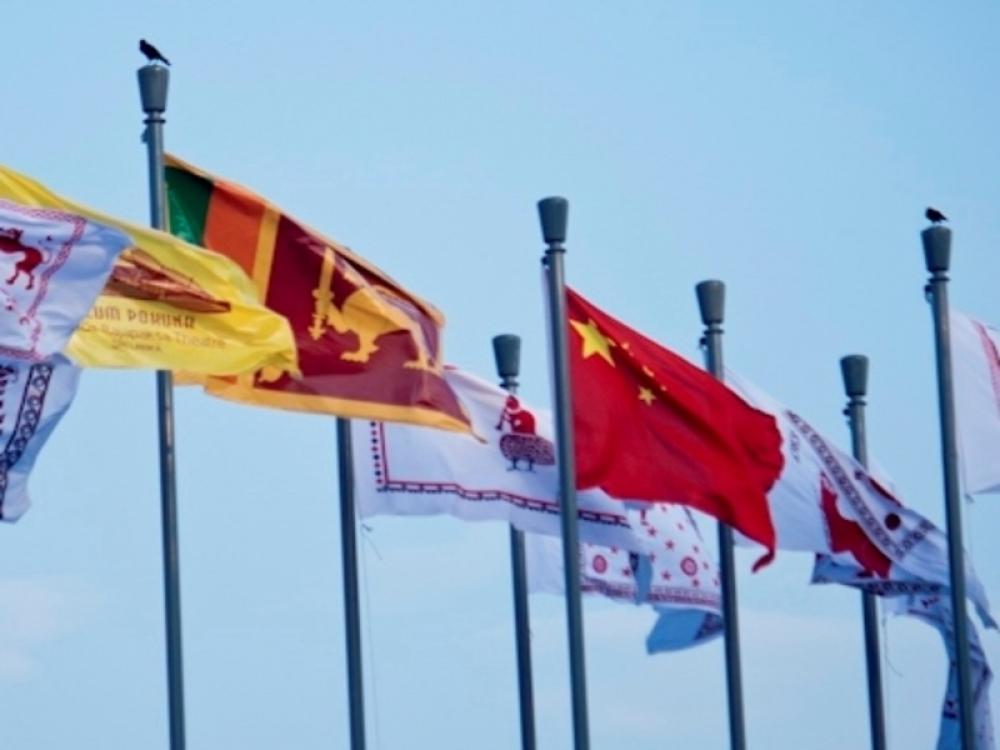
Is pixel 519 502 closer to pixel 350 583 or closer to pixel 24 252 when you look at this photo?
pixel 350 583

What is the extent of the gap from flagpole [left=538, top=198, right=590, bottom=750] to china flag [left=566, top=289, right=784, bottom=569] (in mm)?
473

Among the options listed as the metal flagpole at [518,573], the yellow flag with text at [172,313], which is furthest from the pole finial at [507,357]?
the yellow flag with text at [172,313]

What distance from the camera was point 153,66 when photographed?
22.7m

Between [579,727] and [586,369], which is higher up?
[586,369]

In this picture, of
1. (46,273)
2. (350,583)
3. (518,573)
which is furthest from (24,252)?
(518,573)

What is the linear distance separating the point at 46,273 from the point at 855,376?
12175mm

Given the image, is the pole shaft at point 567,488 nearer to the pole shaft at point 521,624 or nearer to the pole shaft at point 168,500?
the pole shaft at point 521,624

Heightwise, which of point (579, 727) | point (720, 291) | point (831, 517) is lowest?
point (579, 727)

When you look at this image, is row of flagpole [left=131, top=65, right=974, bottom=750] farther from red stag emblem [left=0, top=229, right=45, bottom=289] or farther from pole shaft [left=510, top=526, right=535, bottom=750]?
red stag emblem [left=0, top=229, right=45, bottom=289]

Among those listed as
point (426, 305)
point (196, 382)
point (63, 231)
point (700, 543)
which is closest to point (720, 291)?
point (700, 543)

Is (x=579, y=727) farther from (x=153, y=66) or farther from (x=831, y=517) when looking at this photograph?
(x=153, y=66)

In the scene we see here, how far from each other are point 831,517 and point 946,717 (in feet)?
11.4

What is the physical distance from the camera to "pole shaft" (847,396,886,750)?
30.8 metres

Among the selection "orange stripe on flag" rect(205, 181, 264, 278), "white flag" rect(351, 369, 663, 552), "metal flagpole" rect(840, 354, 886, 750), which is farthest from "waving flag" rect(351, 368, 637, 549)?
"metal flagpole" rect(840, 354, 886, 750)
